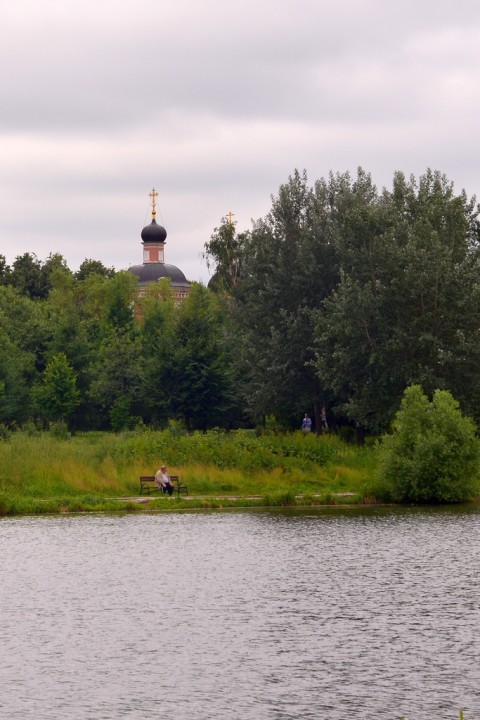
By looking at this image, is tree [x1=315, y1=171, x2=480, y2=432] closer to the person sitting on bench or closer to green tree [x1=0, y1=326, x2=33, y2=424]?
the person sitting on bench

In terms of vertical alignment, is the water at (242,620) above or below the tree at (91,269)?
below

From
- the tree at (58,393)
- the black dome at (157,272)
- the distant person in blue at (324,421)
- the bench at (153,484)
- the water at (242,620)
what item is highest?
the black dome at (157,272)

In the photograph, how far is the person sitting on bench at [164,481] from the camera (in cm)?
4975

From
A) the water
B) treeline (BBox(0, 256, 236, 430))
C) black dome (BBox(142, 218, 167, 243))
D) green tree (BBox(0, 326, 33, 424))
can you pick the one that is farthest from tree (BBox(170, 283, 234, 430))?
black dome (BBox(142, 218, 167, 243))

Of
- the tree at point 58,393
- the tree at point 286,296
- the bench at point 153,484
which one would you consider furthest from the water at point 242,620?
the tree at point 58,393

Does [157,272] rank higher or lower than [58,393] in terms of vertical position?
higher

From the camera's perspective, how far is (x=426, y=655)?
77.2ft

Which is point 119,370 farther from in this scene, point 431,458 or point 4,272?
point 4,272

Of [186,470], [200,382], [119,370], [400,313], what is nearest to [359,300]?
[400,313]

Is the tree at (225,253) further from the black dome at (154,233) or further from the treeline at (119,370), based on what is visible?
the black dome at (154,233)

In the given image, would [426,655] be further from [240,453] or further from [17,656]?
[240,453]

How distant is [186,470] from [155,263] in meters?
143

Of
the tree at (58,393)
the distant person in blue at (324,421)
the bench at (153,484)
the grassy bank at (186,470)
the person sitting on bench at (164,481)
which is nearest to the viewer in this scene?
the grassy bank at (186,470)

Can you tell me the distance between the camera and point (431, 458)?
48.2m
